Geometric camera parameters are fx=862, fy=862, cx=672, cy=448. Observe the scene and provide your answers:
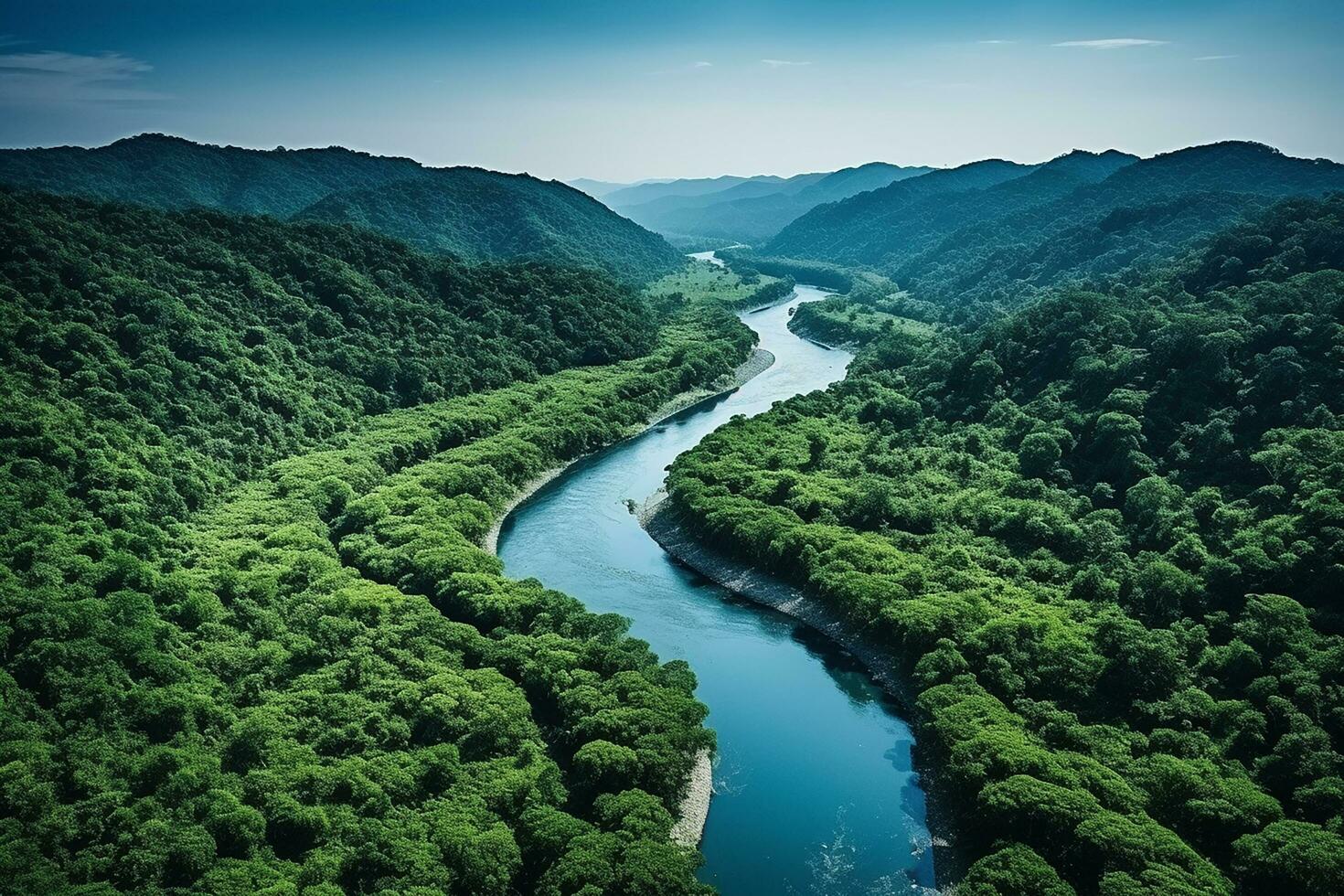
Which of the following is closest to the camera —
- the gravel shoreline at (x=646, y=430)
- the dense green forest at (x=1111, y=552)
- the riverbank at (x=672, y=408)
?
the dense green forest at (x=1111, y=552)

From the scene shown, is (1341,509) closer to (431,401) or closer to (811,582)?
(811,582)

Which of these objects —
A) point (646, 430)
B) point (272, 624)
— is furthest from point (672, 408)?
point (272, 624)

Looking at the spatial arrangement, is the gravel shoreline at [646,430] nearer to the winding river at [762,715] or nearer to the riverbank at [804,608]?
the winding river at [762,715]

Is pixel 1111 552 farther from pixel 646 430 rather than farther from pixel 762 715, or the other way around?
pixel 646 430

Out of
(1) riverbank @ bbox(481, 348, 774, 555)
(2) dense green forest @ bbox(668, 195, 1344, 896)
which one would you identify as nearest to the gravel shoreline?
(1) riverbank @ bbox(481, 348, 774, 555)

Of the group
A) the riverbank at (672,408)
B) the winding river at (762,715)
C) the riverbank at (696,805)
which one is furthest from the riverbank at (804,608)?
the riverbank at (672,408)

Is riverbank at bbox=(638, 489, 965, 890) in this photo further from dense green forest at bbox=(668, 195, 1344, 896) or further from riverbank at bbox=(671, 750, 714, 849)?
riverbank at bbox=(671, 750, 714, 849)

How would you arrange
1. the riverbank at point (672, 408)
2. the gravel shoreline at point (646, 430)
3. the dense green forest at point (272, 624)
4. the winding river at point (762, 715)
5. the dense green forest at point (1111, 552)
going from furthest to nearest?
the riverbank at point (672, 408) < the gravel shoreline at point (646, 430) < the winding river at point (762, 715) < the dense green forest at point (1111, 552) < the dense green forest at point (272, 624)
